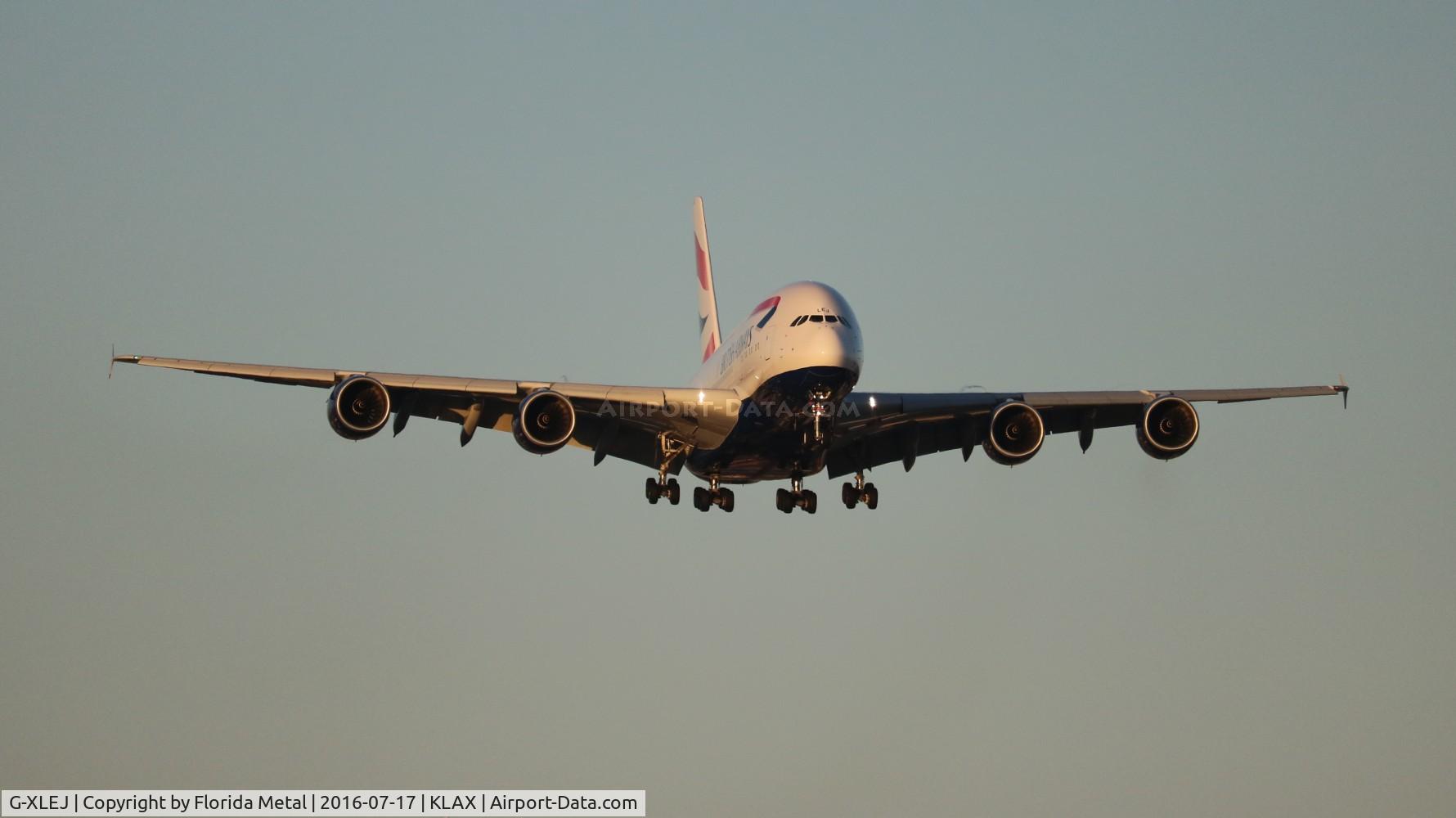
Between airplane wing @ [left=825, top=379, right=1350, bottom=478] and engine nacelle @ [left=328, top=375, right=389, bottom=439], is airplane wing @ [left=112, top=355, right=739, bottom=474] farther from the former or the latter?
airplane wing @ [left=825, top=379, right=1350, bottom=478]

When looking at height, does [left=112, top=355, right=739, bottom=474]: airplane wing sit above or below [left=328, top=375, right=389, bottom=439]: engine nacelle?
above

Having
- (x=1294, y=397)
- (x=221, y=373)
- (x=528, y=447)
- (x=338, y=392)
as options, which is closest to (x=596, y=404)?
(x=528, y=447)

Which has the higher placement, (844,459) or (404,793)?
(844,459)

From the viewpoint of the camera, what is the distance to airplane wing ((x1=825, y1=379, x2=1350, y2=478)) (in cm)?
4125

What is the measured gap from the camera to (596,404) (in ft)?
135

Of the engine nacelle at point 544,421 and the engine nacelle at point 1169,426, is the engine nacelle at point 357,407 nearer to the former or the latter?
the engine nacelle at point 544,421

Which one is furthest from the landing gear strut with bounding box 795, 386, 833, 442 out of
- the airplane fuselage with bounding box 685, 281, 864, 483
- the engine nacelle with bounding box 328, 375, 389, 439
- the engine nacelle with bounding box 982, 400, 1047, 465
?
the engine nacelle with bounding box 328, 375, 389, 439

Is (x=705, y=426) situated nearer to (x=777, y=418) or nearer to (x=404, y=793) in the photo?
(x=777, y=418)

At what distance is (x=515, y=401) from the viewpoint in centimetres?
4056

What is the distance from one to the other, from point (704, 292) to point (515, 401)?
23.5m

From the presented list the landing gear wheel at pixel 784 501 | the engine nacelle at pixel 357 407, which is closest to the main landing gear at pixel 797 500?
the landing gear wheel at pixel 784 501

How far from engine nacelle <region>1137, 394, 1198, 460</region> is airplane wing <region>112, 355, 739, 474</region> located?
10925mm

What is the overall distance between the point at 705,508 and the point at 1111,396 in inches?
463

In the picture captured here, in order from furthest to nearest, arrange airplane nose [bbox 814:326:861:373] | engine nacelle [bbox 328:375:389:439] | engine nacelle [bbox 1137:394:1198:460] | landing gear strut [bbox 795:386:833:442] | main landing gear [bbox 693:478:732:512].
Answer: main landing gear [bbox 693:478:732:512]
engine nacelle [bbox 1137:394:1198:460]
engine nacelle [bbox 328:375:389:439]
landing gear strut [bbox 795:386:833:442]
airplane nose [bbox 814:326:861:373]
